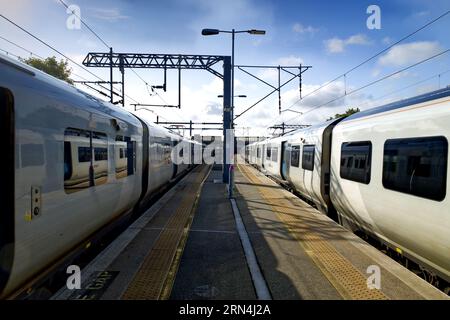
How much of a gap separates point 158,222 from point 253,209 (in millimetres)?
3646

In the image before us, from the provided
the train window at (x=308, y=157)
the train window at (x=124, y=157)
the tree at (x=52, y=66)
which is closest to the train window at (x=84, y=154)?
the train window at (x=124, y=157)

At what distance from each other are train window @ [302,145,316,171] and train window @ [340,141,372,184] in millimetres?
2699

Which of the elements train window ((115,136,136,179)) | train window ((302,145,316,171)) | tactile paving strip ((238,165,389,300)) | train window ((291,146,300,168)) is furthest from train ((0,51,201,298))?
train window ((291,146,300,168))

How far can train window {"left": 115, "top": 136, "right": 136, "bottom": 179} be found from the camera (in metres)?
7.51

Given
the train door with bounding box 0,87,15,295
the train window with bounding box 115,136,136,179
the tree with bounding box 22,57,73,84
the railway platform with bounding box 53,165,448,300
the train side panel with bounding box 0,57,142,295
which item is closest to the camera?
the train door with bounding box 0,87,15,295

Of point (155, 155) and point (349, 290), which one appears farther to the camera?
point (155, 155)

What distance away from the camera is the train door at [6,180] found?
10.7 feet

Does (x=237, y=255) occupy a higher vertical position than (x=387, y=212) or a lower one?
lower

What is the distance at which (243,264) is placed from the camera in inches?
235

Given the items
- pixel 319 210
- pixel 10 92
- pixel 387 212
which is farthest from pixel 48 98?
pixel 319 210

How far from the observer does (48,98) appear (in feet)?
13.7

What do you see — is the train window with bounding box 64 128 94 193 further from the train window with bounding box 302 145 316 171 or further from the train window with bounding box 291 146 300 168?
the train window with bounding box 291 146 300 168

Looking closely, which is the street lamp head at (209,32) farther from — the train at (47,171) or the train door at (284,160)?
the train at (47,171)
